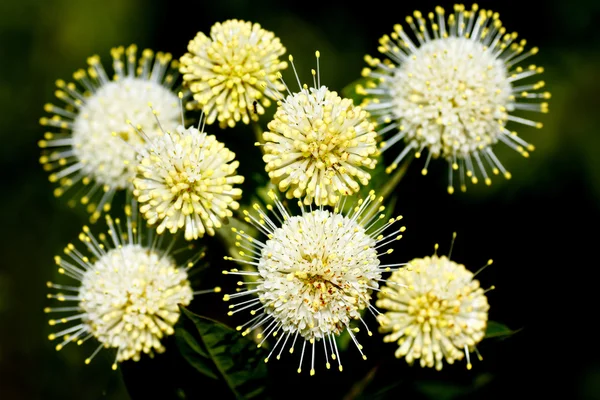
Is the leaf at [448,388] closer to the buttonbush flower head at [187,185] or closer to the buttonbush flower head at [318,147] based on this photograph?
the buttonbush flower head at [318,147]

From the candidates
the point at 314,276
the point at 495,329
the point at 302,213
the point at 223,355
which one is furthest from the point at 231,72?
the point at 495,329

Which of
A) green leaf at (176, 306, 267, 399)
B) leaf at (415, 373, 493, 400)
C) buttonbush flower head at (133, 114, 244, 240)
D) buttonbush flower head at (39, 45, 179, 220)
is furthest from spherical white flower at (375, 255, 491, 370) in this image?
buttonbush flower head at (39, 45, 179, 220)

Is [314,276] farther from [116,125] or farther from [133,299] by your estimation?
[116,125]

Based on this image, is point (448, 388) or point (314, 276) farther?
point (448, 388)

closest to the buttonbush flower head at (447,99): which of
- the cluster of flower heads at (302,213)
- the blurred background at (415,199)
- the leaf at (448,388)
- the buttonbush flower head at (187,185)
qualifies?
the cluster of flower heads at (302,213)
